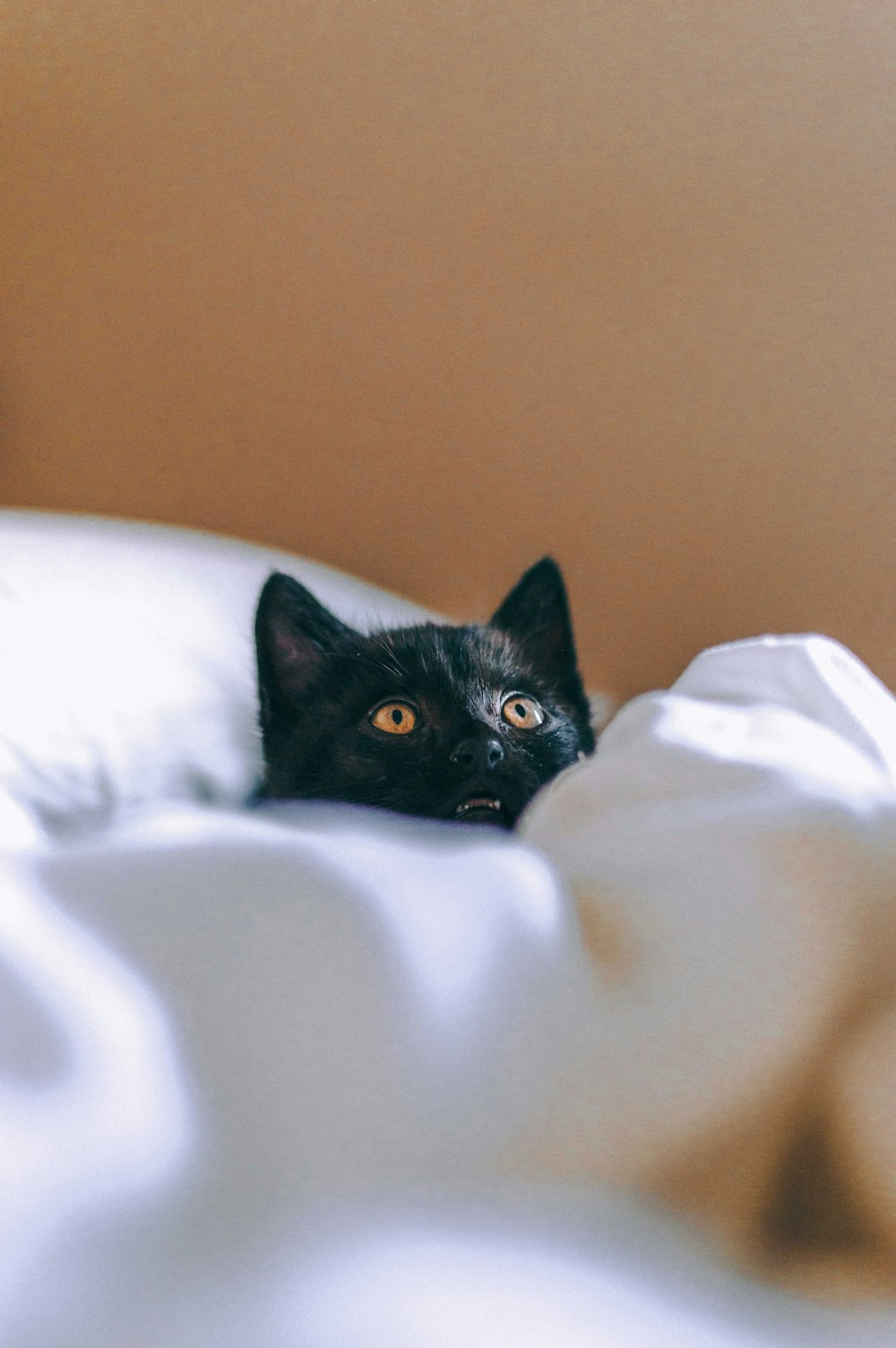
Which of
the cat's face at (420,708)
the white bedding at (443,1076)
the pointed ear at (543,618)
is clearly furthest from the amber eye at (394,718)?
the white bedding at (443,1076)

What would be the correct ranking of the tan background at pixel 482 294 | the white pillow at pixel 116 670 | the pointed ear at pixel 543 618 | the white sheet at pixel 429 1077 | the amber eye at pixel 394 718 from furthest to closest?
the tan background at pixel 482 294, the pointed ear at pixel 543 618, the amber eye at pixel 394 718, the white pillow at pixel 116 670, the white sheet at pixel 429 1077

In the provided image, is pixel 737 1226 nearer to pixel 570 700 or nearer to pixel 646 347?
pixel 570 700

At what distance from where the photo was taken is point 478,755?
0.76 meters

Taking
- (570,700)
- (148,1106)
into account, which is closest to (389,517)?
(570,700)

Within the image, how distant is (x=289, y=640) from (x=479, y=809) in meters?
0.32

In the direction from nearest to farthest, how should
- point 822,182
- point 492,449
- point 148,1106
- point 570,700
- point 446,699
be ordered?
point 148,1106 < point 446,699 < point 570,700 < point 822,182 < point 492,449

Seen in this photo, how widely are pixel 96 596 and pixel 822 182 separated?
127cm

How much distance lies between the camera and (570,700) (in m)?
1.05

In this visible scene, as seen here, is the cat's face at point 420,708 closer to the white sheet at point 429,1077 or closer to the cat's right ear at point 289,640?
the cat's right ear at point 289,640

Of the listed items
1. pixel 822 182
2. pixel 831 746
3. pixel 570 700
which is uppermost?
pixel 822 182

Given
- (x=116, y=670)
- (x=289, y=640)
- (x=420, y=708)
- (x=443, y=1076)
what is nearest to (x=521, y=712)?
(x=420, y=708)

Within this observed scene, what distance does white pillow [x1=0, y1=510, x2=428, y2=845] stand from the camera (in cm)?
73

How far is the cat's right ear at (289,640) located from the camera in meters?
0.93

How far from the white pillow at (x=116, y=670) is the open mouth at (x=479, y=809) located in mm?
296
